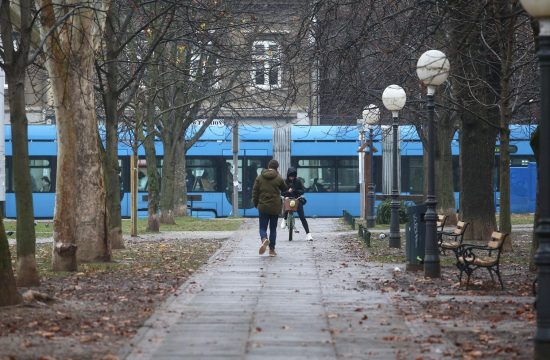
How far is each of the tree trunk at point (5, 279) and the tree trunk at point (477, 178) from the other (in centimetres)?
1485

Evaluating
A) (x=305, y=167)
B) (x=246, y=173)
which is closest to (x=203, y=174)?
(x=246, y=173)

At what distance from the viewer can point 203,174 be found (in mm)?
49562

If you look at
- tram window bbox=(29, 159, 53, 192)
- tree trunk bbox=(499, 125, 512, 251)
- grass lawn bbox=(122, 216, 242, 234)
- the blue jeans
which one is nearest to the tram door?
grass lawn bbox=(122, 216, 242, 234)

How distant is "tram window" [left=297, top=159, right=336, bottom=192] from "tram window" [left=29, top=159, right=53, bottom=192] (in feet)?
33.1

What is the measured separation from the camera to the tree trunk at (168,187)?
39469 mm

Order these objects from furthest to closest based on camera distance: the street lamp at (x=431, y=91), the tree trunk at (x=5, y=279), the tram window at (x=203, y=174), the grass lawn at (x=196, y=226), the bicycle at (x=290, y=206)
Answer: the tram window at (x=203, y=174) → the grass lawn at (x=196, y=226) → the bicycle at (x=290, y=206) → the street lamp at (x=431, y=91) → the tree trunk at (x=5, y=279)

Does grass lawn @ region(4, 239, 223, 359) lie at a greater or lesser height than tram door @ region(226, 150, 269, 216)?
lesser

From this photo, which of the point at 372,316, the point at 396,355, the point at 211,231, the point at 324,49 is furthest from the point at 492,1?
the point at 211,231

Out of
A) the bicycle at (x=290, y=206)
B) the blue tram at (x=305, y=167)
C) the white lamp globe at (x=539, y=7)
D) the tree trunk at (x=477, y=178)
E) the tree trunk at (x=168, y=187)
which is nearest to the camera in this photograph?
the white lamp globe at (x=539, y=7)

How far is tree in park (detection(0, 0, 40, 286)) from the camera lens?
1525cm

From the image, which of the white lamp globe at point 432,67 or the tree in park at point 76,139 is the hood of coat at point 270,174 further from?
the white lamp globe at point 432,67

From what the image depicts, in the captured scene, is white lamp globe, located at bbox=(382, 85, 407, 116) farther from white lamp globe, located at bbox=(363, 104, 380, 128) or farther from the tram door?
the tram door

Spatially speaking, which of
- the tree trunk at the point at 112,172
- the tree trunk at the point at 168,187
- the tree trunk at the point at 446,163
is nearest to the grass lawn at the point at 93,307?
the tree trunk at the point at 112,172

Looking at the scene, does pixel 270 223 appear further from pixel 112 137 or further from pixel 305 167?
pixel 305 167
